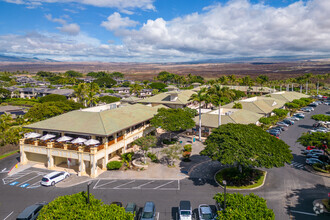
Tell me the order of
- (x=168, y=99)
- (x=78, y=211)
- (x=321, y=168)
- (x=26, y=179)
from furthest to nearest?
(x=168, y=99) → (x=321, y=168) → (x=26, y=179) → (x=78, y=211)

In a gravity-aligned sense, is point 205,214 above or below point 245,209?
below

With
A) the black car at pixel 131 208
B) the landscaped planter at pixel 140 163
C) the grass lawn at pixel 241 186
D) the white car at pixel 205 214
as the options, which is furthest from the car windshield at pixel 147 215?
the landscaped planter at pixel 140 163

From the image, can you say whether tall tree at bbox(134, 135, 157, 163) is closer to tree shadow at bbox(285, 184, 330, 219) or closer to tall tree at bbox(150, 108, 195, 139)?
tall tree at bbox(150, 108, 195, 139)

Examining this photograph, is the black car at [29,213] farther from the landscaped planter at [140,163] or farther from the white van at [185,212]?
the white van at [185,212]

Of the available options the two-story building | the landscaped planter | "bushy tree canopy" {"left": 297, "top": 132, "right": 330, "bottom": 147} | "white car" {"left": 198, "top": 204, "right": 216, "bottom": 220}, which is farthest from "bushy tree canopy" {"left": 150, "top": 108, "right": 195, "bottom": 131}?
"white car" {"left": 198, "top": 204, "right": 216, "bottom": 220}

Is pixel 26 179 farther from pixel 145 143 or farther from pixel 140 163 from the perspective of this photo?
pixel 145 143

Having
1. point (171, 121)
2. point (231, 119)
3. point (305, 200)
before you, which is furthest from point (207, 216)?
point (231, 119)
